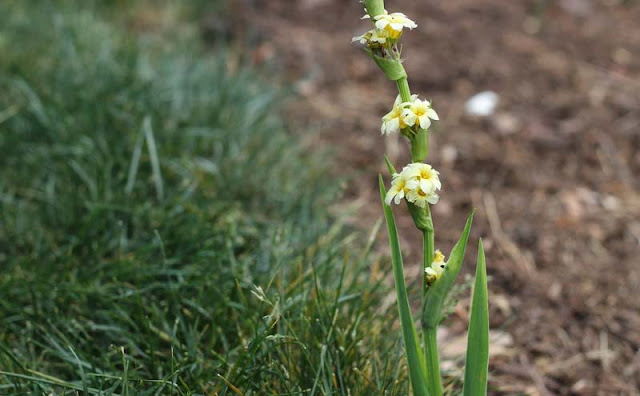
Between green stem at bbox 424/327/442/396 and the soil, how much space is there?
17.9 inches

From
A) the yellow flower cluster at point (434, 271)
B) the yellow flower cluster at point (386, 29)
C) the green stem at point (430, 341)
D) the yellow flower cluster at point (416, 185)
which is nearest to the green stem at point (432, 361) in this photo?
the green stem at point (430, 341)

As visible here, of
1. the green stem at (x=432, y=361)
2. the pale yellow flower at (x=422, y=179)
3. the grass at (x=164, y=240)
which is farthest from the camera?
the grass at (x=164, y=240)

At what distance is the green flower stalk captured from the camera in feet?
4.17

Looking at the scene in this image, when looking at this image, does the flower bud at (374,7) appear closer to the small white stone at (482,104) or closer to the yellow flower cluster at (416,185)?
the yellow flower cluster at (416,185)

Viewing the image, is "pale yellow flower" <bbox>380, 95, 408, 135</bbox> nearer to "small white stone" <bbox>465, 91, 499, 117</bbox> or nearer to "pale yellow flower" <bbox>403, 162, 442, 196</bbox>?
"pale yellow flower" <bbox>403, 162, 442, 196</bbox>

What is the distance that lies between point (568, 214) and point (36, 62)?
2.29 m

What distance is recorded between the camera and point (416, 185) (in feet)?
4.12

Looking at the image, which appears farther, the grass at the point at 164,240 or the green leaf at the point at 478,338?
the grass at the point at 164,240

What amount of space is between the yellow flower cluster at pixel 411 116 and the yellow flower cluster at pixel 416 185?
0.25 ft

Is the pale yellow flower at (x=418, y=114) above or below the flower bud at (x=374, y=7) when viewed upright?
below

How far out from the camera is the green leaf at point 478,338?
1311 millimetres

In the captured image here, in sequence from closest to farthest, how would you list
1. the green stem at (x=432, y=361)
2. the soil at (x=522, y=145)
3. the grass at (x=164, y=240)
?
the green stem at (x=432, y=361), the grass at (x=164, y=240), the soil at (x=522, y=145)

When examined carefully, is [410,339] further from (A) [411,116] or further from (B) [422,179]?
(A) [411,116]

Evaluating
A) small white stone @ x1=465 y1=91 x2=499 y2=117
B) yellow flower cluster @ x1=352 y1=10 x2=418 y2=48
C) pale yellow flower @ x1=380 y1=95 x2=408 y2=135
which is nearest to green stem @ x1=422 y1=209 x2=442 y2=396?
pale yellow flower @ x1=380 y1=95 x2=408 y2=135
